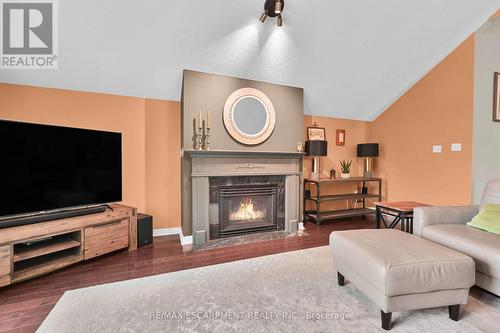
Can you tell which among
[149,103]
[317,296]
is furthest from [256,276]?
[149,103]

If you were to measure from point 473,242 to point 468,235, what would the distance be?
0.15 m

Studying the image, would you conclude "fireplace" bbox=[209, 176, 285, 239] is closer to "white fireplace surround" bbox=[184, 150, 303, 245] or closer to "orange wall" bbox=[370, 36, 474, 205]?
"white fireplace surround" bbox=[184, 150, 303, 245]

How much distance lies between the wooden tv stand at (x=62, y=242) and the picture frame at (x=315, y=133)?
10.4 feet

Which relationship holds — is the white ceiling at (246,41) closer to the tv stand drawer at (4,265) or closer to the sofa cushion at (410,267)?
the tv stand drawer at (4,265)

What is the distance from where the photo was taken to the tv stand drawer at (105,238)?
7.68ft

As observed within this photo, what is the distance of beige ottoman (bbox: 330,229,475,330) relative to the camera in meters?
1.38

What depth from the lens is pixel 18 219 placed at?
2.05m

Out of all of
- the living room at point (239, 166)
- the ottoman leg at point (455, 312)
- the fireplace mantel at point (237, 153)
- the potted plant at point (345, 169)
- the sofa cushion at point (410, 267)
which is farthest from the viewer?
the potted plant at point (345, 169)

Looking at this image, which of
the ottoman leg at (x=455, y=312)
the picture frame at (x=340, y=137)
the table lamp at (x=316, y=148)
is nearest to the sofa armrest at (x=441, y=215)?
the ottoman leg at (x=455, y=312)

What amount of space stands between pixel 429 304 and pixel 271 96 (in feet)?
9.64

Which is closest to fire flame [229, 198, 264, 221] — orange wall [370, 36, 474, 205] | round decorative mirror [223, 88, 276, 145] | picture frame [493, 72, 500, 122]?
round decorative mirror [223, 88, 276, 145]

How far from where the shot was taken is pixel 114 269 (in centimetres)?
225

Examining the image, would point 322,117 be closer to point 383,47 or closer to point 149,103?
point 383,47

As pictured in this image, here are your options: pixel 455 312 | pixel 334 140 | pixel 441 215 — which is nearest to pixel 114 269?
pixel 455 312
